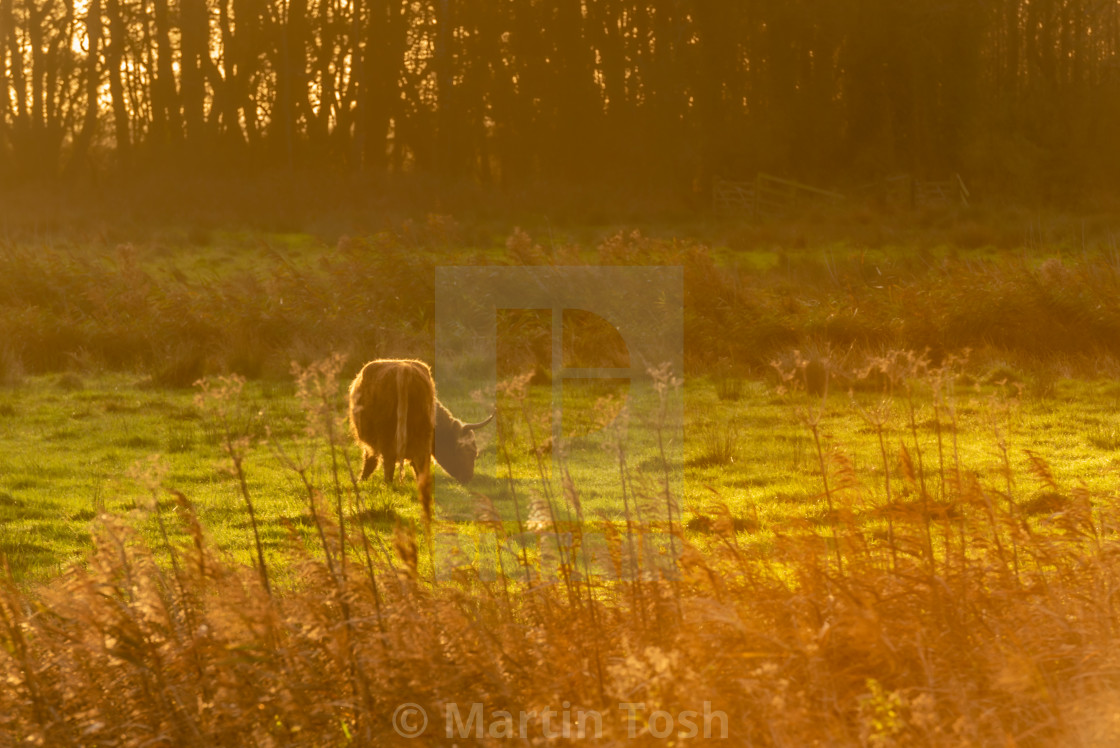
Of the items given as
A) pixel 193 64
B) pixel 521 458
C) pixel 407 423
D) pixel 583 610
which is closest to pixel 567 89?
pixel 193 64

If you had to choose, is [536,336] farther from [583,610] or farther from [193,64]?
[193,64]

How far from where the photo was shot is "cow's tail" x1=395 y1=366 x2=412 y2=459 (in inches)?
264

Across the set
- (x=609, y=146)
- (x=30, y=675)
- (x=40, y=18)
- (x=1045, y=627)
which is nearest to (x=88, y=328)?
(x=30, y=675)

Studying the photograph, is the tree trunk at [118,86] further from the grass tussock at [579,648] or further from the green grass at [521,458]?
the grass tussock at [579,648]

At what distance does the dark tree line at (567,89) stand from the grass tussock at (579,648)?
30.7m

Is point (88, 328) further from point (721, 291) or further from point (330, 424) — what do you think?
point (330, 424)

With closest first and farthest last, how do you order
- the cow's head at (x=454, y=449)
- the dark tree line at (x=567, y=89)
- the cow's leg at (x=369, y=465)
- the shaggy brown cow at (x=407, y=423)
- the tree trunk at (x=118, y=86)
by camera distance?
1. the shaggy brown cow at (x=407, y=423)
2. the cow's head at (x=454, y=449)
3. the cow's leg at (x=369, y=465)
4. the dark tree line at (x=567, y=89)
5. the tree trunk at (x=118, y=86)

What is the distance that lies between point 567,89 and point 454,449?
30.6 metres

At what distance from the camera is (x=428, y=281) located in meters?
13.8

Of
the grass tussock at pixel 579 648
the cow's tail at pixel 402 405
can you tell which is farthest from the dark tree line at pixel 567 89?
the grass tussock at pixel 579 648

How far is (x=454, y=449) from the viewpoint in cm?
744

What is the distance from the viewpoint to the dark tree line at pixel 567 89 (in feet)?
110

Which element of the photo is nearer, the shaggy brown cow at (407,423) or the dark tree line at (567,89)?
the shaggy brown cow at (407,423)

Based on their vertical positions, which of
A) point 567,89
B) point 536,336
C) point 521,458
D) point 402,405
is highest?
point 567,89
